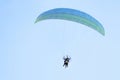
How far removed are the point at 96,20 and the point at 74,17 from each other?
2.33 m

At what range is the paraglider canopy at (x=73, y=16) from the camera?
62.0 metres

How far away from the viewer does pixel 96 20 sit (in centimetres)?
6203

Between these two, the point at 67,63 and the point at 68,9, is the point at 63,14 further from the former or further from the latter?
the point at 67,63

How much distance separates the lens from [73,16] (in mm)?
62531

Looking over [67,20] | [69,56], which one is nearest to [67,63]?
[69,56]

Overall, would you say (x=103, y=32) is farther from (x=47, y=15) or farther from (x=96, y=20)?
(x=47, y=15)

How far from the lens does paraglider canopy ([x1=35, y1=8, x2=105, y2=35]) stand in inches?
2441

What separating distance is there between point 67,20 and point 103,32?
13.1 feet

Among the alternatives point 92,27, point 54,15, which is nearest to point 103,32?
point 92,27

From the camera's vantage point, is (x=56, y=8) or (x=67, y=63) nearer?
(x=56, y=8)

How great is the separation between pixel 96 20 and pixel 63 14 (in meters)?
3.50

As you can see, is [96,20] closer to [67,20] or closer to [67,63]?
[67,20]

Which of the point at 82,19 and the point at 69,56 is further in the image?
the point at 69,56

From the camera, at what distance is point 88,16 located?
61969mm
